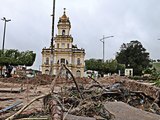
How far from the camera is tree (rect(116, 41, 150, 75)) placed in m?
77.4

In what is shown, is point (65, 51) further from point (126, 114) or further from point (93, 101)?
point (126, 114)

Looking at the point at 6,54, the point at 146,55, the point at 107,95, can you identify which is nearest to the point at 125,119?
the point at 107,95

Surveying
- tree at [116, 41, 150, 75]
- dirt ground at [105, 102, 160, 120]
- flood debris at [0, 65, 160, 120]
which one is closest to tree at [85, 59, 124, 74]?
tree at [116, 41, 150, 75]

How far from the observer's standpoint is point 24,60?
50.3 meters

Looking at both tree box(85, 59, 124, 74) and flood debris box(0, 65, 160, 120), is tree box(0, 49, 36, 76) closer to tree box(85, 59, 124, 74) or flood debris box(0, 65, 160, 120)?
tree box(85, 59, 124, 74)

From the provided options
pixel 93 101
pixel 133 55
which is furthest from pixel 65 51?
pixel 93 101

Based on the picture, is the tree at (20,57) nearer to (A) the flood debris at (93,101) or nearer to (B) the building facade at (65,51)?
(B) the building facade at (65,51)

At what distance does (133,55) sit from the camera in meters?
79.2

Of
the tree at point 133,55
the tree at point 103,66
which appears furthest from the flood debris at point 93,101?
the tree at point 133,55

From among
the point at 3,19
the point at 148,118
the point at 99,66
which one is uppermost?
the point at 3,19

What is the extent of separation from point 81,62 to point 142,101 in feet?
213

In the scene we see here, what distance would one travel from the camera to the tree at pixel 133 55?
77.4 m

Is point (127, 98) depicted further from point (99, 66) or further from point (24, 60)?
point (99, 66)

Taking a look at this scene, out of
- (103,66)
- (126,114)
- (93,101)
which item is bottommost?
(126,114)
